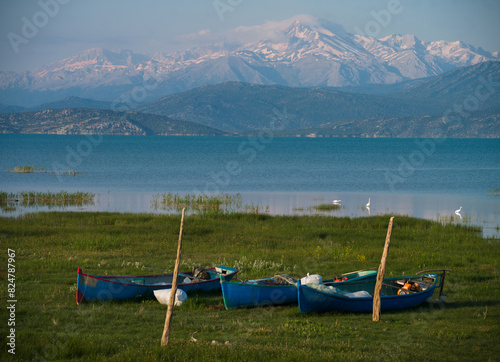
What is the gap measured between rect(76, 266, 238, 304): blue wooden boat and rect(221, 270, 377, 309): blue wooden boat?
1.11 metres

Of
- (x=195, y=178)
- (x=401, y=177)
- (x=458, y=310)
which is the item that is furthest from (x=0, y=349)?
(x=401, y=177)

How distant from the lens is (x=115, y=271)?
70.5ft

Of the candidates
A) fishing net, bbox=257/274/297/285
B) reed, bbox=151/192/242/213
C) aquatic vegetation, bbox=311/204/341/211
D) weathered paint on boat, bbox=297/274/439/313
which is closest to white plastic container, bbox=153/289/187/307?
fishing net, bbox=257/274/297/285

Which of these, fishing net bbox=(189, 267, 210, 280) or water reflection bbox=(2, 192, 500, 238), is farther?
water reflection bbox=(2, 192, 500, 238)

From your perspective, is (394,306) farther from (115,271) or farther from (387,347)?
(115,271)

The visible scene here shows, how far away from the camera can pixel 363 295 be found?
17.4 metres

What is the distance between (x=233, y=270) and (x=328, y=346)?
7240 millimetres

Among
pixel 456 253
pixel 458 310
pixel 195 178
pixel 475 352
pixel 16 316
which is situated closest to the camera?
pixel 475 352

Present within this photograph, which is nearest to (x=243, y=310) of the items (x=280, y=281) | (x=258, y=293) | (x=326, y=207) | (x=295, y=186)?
(x=258, y=293)

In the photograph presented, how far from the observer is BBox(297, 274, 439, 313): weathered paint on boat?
1605 cm

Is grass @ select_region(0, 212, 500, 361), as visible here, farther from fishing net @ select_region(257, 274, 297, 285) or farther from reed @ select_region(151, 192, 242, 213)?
reed @ select_region(151, 192, 242, 213)

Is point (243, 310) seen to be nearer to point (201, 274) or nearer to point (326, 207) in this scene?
point (201, 274)

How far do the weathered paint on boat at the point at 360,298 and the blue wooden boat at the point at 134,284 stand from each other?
325 cm

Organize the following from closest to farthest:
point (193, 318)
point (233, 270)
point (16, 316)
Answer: point (16, 316) → point (193, 318) → point (233, 270)
